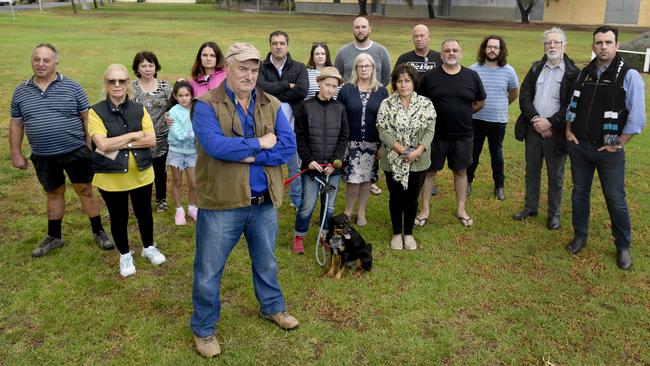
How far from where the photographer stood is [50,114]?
4770 mm

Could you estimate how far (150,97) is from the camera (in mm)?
5797

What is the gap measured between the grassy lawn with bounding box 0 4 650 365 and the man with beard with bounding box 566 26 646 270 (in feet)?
1.51

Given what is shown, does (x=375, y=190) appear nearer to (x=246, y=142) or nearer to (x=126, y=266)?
(x=126, y=266)

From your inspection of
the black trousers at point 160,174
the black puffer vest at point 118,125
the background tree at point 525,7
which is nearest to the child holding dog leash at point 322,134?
the black puffer vest at point 118,125

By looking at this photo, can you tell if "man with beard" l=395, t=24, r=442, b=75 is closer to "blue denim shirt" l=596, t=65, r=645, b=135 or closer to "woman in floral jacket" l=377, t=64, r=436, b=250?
"woman in floral jacket" l=377, t=64, r=436, b=250

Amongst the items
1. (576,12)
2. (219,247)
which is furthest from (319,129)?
(576,12)

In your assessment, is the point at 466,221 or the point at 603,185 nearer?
→ the point at 603,185

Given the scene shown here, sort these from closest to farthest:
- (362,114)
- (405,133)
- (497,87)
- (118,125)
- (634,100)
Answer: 1. (118,125)
2. (634,100)
3. (405,133)
4. (362,114)
5. (497,87)

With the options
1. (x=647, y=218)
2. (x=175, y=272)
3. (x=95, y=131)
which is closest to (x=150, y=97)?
(x=95, y=131)

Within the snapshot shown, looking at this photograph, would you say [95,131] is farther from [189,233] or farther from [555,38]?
[555,38]

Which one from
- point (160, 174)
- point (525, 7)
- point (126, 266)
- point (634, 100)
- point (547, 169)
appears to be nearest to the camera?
point (634, 100)

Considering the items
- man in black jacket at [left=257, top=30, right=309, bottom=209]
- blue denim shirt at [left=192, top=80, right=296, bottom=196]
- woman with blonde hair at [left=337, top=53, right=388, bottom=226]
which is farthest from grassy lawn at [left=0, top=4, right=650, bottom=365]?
man in black jacket at [left=257, top=30, right=309, bottom=209]

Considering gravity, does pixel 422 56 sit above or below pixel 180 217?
above

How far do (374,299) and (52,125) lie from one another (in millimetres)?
3406
